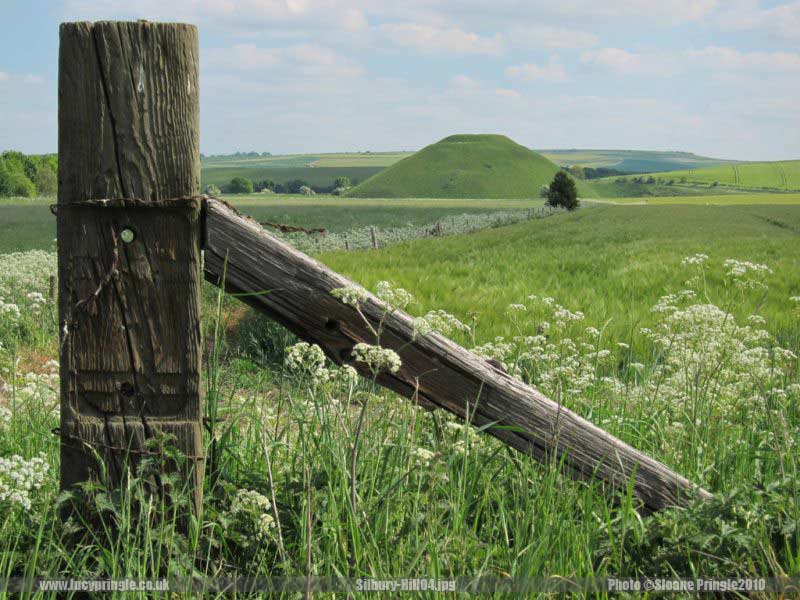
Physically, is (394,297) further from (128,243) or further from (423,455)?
(128,243)

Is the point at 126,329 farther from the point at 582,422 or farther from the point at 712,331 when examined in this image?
the point at 712,331

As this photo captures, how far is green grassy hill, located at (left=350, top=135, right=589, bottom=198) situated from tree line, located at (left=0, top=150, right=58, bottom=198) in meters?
51.0

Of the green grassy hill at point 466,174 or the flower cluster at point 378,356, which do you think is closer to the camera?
the flower cluster at point 378,356

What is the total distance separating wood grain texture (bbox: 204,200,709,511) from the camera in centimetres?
278

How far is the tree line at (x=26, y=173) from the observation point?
99688 millimetres

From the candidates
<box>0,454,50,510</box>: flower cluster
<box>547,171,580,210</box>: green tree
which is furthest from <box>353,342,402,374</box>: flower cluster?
<box>547,171,580,210</box>: green tree

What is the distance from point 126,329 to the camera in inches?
109

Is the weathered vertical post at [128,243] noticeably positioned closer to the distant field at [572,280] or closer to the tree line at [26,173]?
the distant field at [572,280]

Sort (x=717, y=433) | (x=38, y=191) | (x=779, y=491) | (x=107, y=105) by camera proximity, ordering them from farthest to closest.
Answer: (x=38, y=191) → (x=717, y=433) → (x=779, y=491) → (x=107, y=105)

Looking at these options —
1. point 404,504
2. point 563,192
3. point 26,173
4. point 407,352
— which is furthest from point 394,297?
point 26,173

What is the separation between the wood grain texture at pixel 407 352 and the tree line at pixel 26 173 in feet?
356

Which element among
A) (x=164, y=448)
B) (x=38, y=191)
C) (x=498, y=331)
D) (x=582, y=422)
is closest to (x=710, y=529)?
(x=582, y=422)

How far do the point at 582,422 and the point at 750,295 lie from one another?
8.66m

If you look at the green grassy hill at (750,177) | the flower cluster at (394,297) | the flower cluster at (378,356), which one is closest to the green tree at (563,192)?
the green grassy hill at (750,177)
